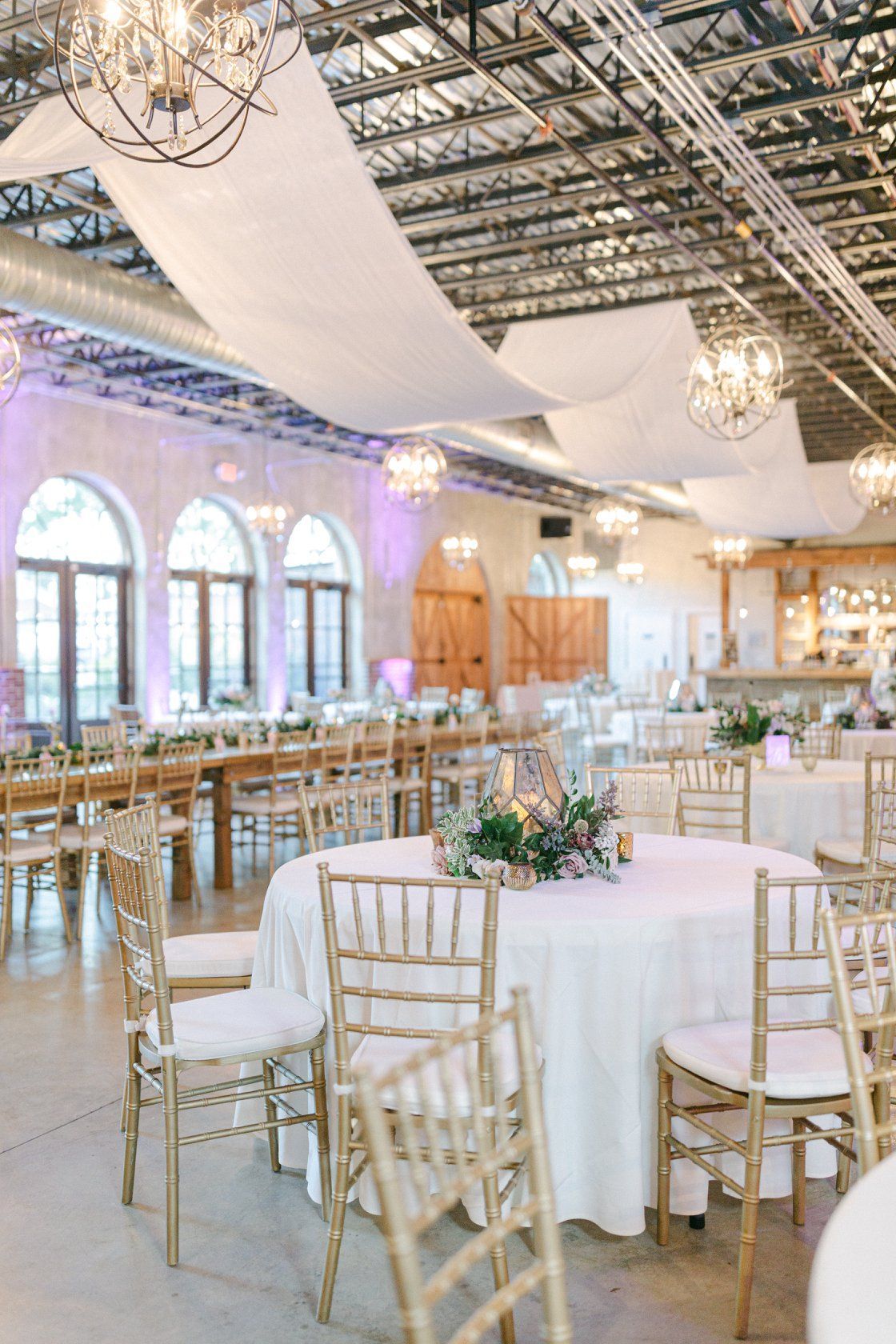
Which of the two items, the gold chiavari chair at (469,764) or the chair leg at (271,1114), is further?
the gold chiavari chair at (469,764)

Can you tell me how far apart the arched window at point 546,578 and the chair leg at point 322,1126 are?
68.3 feet

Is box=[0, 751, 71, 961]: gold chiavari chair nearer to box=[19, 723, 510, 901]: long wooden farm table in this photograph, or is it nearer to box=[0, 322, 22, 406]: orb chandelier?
box=[19, 723, 510, 901]: long wooden farm table

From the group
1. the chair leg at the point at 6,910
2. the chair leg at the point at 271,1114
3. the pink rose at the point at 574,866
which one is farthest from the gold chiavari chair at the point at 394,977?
the chair leg at the point at 6,910

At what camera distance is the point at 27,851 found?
20.3 ft

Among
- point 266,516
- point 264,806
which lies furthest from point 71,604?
point 264,806

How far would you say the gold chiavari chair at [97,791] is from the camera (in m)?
6.49

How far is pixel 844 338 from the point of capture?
10234 mm

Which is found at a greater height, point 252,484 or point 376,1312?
point 252,484

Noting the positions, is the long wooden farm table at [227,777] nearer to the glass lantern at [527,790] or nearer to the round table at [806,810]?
the round table at [806,810]

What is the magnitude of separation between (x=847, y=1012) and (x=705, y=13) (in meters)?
5.29

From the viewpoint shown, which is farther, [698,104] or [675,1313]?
[698,104]

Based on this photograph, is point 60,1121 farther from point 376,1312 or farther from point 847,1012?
point 847,1012

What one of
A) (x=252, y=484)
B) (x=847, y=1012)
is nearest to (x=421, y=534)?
(x=252, y=484)

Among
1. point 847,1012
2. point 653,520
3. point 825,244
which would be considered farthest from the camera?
point 653,520
